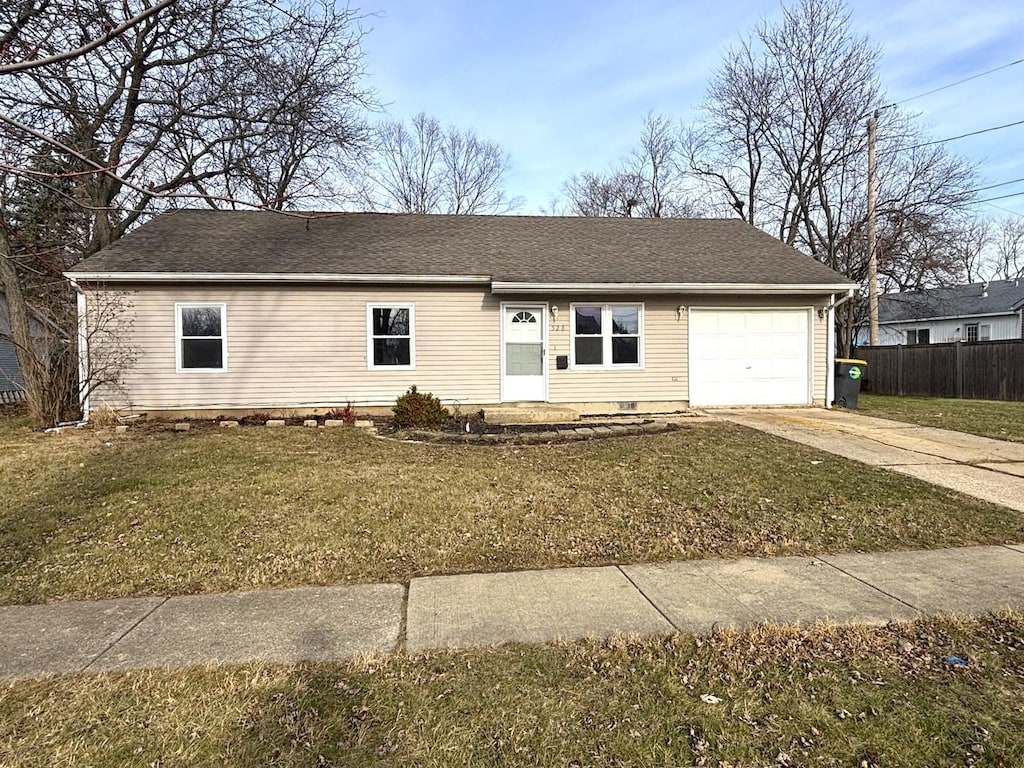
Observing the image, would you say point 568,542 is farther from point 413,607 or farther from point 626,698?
point 626,698

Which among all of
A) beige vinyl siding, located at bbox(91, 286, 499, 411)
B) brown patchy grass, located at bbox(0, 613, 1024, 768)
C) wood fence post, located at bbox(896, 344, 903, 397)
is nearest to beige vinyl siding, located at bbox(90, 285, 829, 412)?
beige vinyl siding, located at bbox(91, 286, 499, 411)

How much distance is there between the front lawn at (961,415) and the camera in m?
10.0

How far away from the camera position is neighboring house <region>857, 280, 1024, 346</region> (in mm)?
29609

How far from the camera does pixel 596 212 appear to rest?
36500 millimetres

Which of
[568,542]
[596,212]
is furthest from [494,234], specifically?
[596,212]

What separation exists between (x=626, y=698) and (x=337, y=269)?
400 inches

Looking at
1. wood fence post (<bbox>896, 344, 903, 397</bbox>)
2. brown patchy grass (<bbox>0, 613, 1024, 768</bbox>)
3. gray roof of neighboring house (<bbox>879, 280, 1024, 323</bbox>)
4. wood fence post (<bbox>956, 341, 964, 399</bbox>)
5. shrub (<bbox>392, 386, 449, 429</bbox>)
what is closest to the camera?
brown patchy grass (<bbox>0, 613, 1024, 768</bbox>)

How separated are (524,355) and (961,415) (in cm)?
897

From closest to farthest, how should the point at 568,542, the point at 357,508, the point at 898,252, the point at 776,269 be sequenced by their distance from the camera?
the point at 568,542 < the point at 357,508 < the point at 776,269 < the point at 898,252

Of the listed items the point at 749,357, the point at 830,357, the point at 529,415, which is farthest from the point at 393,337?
the point at 830,357

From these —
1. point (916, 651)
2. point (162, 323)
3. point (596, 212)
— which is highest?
point (596, 212)

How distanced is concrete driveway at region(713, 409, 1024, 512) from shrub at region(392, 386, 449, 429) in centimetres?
523

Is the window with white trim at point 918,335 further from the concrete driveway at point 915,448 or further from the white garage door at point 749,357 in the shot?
the concrete driveway at point 915,448

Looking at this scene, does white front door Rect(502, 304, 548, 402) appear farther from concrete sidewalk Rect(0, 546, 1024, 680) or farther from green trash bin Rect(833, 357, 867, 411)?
concrete sidewalk Rect(0, 546, 1024, 680)
